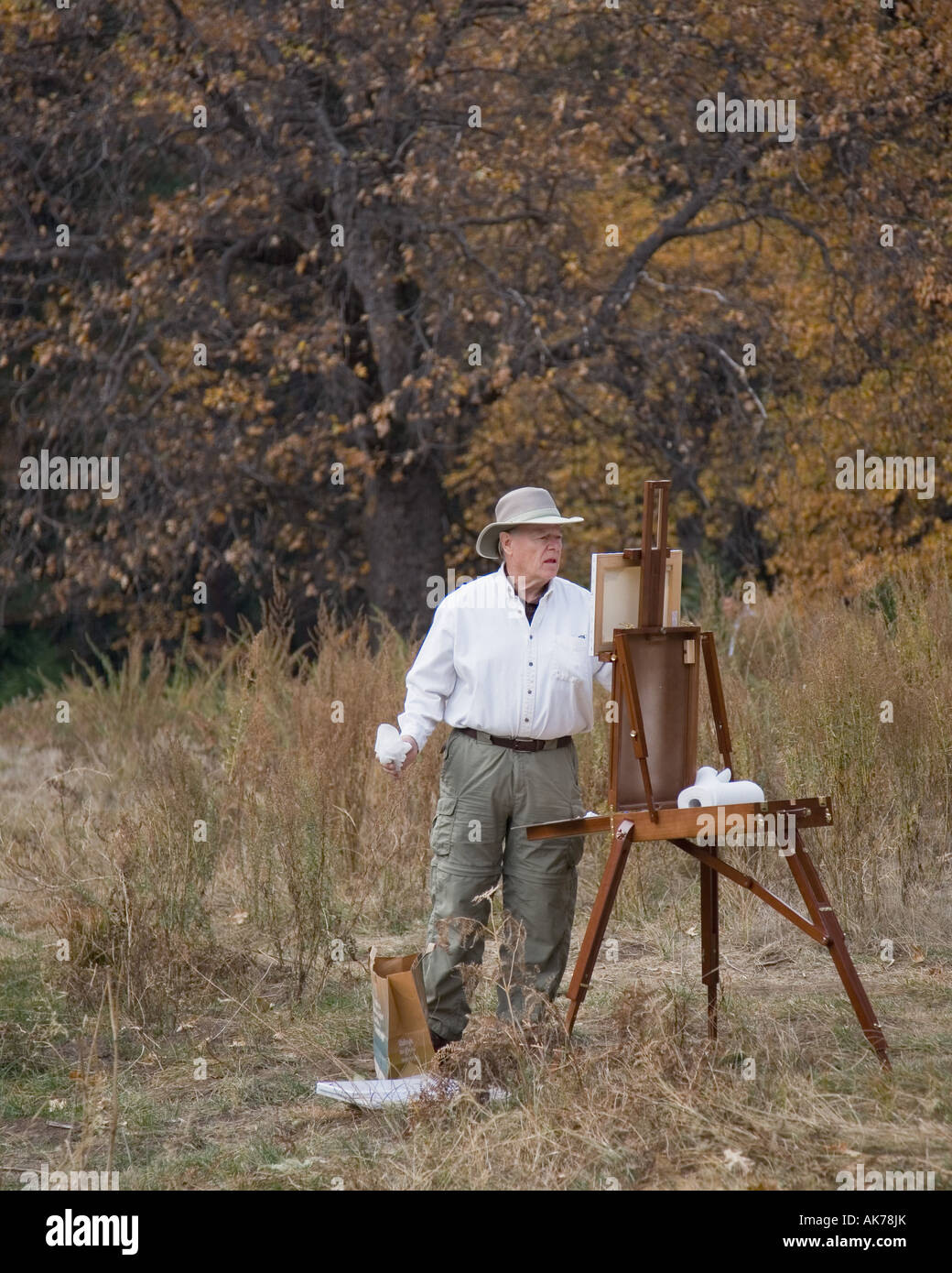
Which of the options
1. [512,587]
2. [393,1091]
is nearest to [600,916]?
[393,1091]

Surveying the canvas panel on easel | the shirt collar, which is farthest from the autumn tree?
the canvas panel on easel

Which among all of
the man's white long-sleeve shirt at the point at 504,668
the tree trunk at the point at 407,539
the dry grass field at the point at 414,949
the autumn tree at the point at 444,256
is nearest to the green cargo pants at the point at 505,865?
the man's white long-sleeve shirt at the point at 504,668

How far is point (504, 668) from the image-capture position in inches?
171

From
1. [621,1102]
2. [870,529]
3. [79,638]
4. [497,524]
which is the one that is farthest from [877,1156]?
[79,638]

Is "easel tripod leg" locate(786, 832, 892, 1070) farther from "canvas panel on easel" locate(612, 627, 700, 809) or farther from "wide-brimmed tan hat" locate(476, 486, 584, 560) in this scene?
"wide-brimmed tan hat" locate(476, 486, 584, 560)

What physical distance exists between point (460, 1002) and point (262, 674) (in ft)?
13.2

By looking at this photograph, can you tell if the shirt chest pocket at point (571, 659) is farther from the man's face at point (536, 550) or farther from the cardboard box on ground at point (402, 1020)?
the cardboard box on ground at point (402, 1020)

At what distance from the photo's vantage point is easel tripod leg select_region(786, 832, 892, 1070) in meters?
3.98

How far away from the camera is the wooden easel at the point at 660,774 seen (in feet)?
13.1

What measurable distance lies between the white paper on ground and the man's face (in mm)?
1450

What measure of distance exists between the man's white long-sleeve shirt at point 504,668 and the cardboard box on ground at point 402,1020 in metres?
0.67

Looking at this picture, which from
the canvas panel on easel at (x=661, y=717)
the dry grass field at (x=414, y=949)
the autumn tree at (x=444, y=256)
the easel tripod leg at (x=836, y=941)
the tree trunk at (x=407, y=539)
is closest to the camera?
the dry grass field at (x=414, y=949)

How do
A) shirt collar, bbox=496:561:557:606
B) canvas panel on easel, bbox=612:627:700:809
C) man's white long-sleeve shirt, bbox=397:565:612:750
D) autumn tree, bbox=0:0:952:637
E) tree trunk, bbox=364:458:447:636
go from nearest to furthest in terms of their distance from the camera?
canvas panel on easel, bbox=612:627:700:809 → man's white long-sleeve shirt, bbox=397:565:612:750 → shirt collar, bbox=496:561:557:606 → autumn tree, bbox=0:0:952:637 → tree trunk, bbox=364:458:447:636

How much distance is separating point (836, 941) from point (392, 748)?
1314 millimetres
